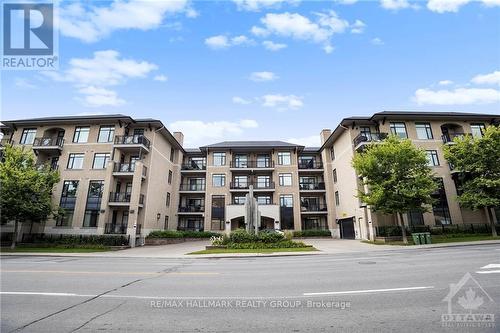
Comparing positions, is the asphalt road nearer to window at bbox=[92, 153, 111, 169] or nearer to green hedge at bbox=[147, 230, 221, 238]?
green hedge at bbox=[147, 230, 221, 238]

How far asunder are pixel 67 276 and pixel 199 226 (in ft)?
97.4

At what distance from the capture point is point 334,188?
37.0 metres

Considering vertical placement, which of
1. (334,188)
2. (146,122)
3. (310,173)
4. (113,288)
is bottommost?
(113,288)

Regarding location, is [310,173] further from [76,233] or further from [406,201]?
[76,233]

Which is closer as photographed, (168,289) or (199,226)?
(168,289)

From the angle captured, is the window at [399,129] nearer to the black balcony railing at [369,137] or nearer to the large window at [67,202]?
the black balcony railing at [369,137]

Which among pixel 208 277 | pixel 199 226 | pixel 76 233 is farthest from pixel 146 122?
pixel 208 277

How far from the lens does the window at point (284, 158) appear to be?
39.8 metres

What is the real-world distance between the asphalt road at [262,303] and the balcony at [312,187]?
96.5ft

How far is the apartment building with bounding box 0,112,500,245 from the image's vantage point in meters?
27.8

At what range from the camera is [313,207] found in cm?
3856

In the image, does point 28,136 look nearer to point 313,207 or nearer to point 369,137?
point 313,207

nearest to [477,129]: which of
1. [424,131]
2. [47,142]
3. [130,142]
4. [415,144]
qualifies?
[424,131]

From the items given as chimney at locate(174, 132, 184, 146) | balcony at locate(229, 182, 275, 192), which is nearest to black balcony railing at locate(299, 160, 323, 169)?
balcony at locate(229, 182, 275, 192)
